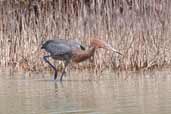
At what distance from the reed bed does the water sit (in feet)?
1.90

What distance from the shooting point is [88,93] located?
775 cm

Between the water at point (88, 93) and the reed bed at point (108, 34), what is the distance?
0.58 meters

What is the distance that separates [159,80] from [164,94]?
1724mm

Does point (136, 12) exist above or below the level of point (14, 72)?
above

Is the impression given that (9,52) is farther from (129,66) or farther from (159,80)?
(159,80)

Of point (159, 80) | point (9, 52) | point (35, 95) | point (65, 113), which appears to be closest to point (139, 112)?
point (65, 113)

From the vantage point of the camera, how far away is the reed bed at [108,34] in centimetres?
1084

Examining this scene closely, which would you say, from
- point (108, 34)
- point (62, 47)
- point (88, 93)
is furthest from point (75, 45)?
point (88, 93)

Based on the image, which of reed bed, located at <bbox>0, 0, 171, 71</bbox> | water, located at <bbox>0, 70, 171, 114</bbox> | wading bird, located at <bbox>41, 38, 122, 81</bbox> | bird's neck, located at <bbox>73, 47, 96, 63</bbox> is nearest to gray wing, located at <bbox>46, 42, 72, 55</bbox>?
wading bird, located at <bbox>41, 38, 122, 81</bbox>

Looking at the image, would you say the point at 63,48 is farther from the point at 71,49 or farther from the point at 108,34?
the point at 108,34

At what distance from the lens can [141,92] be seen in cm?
763

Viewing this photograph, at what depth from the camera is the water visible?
636 cm

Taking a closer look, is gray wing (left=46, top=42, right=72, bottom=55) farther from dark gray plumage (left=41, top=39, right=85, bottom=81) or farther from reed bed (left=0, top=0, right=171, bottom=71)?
reed bed (left=0, top=0, right=171, bottom=71)

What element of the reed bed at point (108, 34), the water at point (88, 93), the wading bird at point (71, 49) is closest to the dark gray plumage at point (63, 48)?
the wading bird at point (71, 49)
